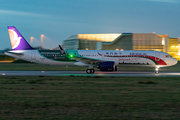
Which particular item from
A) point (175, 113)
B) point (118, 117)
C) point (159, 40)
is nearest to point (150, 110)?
point (175, 113)

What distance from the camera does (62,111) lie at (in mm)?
8586

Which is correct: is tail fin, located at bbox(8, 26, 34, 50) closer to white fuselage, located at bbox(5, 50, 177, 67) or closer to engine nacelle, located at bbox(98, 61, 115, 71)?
white fuselage, located at bbox(5, 50, 177, 67)

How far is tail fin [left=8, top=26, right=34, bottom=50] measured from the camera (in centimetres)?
3124

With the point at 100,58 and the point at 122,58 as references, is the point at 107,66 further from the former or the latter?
the point at 122,58

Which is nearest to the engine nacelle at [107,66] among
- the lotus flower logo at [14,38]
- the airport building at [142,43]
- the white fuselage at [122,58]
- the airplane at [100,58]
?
the airplane at [100,58]

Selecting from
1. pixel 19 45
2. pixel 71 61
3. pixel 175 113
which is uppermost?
pixel 19 45

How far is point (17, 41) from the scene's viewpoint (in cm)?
3144

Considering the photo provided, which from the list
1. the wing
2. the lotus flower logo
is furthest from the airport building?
the wing

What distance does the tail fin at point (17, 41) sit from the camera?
31241 millimetres

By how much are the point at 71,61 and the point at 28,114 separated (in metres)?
21.0

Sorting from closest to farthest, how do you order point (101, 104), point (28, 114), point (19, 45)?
1. point (28, 114)
2. point (101, 104)
3. point (19, 45)

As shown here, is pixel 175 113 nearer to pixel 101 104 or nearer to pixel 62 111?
pixel 101 104

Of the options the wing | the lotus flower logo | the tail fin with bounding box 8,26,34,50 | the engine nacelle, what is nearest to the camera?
the engine nacelle

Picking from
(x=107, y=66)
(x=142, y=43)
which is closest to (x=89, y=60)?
(x=107, y=66)
